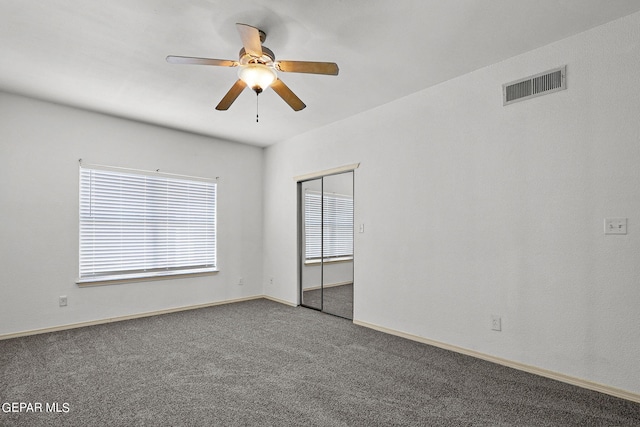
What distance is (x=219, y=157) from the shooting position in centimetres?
539

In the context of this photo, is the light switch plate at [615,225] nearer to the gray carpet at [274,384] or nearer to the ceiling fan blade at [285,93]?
the gray carpet at [274,384]

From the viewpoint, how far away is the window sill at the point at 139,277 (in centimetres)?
412

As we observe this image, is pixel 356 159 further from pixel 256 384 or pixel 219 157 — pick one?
pixel 256 384

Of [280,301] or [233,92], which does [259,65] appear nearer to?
[233,92]

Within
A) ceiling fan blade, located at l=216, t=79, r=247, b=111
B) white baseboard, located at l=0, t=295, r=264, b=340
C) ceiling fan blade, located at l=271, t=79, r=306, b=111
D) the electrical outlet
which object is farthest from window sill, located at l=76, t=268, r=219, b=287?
the electrical outlet

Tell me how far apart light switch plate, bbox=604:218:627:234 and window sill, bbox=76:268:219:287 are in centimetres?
470

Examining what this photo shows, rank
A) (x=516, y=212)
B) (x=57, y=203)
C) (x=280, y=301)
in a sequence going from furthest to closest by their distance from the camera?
1. (x=280, y=301)
2. (x=57, y=203)
3. (x=516, y=212)

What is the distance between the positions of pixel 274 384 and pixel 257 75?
2289 millimetres

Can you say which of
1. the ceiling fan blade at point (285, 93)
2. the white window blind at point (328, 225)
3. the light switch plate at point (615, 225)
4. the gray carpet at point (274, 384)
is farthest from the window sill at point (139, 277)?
the light switch plate at point (615, 225)

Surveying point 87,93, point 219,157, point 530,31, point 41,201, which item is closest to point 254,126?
point 219,157

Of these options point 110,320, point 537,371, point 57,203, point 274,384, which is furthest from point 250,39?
point 110,320

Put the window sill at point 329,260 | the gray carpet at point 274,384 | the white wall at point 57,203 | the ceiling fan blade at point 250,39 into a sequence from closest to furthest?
the ceiling fan blade at point 250,39
the gray carpet at point 274,384
the white wall at point 57,203
the window sill at point 329,260

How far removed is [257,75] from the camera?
7.98 ft

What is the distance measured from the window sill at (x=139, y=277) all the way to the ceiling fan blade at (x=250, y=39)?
3.49 m
